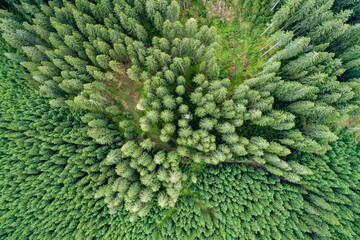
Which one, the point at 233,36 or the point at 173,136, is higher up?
the point at 233,36

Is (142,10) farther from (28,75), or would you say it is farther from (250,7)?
(28,75)

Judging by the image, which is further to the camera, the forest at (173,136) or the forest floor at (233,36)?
the forest floor at (233,36)

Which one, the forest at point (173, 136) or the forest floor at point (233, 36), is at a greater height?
the forest floor at point (233, 36)

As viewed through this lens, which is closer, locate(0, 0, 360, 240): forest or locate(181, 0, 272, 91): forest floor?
locate(0, 0, 360, 240): forest

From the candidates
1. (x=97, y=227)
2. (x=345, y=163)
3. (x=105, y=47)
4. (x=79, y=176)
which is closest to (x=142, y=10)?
(x=105, y=47)

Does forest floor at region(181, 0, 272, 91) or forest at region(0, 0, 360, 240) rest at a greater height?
forest floor at region(181, 0, 272, 91)
